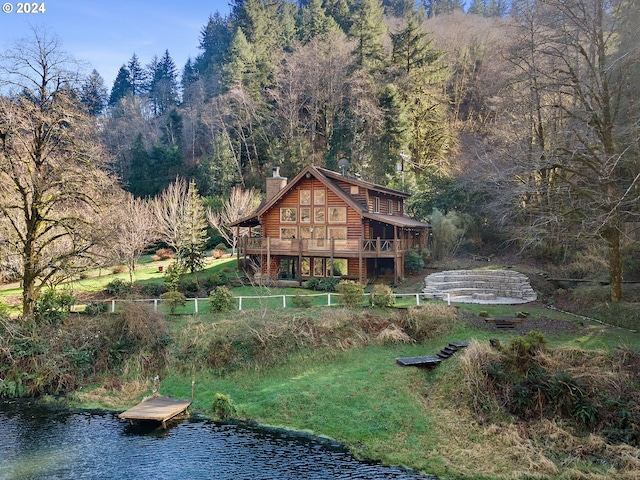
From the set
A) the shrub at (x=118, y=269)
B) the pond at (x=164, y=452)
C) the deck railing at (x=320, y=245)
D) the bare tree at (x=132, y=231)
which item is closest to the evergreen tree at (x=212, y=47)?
the bare tree at (x=132, y=231)

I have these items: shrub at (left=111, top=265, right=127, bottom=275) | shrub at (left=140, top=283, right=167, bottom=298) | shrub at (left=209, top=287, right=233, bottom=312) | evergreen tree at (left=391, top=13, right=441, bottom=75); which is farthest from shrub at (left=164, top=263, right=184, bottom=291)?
evergreen tree at (left=391, top=13, right=441, bottom=75)

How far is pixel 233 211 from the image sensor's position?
3881 cm

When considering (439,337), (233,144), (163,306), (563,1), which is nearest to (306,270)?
(163,306)

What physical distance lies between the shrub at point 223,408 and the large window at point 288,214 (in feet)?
51.6

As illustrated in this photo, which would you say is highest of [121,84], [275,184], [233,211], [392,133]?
[121,84]

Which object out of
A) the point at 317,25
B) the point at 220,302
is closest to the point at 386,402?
the point at 220,302

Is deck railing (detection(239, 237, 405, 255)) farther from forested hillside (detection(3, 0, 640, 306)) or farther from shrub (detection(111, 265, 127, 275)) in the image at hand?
shrub (detection(111, 265, 127, 275))

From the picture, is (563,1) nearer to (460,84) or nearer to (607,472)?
(607,472)

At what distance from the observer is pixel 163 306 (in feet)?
71.3

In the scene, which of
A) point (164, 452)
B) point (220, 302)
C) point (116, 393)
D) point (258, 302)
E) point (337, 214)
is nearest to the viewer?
point (164, 452)

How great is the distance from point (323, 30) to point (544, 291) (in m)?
41.8

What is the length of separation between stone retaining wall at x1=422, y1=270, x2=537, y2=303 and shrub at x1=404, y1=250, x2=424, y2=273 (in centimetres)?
217

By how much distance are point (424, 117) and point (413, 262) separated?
2083 centimetres

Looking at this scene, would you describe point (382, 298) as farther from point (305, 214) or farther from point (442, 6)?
point (442, 6)
